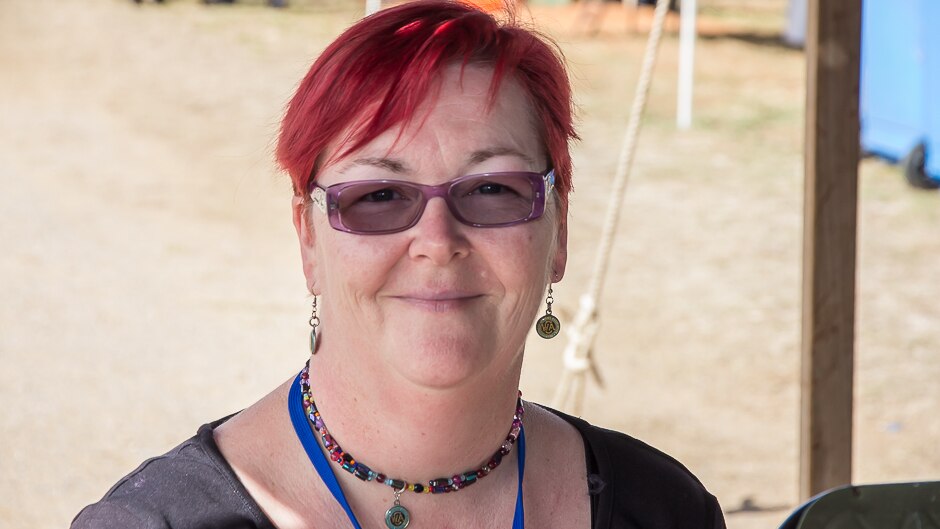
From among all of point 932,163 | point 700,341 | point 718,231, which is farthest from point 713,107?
point 700,341

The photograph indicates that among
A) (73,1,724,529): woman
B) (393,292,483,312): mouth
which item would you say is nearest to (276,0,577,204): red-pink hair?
(73,1,724,529): woman

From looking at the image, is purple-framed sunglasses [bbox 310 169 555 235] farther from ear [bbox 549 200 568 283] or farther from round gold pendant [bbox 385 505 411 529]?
round gold pendant [bbox 385 505 411 529]

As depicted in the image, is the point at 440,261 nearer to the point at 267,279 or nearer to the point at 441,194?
the point at 441,194

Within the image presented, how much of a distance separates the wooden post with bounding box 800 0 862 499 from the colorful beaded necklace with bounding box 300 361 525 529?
175 centimetres

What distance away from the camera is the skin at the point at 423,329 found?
1524 millimetres

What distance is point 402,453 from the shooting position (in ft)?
5.33

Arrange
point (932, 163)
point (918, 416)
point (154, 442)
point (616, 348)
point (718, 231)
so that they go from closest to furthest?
point (154, 442) → point (918, 416) → point (616, 348) → point (718, 231) → point (932, 163)

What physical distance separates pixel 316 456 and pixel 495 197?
18.4 inches

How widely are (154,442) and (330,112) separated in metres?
4.24

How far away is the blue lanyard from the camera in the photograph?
1610 millimetres

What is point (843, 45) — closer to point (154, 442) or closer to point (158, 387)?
point (154, 442)

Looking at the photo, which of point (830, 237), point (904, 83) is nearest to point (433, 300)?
point (830, 237)

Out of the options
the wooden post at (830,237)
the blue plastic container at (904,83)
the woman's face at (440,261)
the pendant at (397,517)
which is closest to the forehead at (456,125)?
the woman's face at (440,261)

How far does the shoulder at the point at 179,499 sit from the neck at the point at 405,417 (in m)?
0.18
